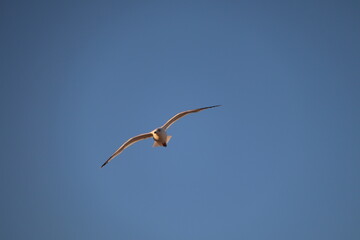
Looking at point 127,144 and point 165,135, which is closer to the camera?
point 165,135

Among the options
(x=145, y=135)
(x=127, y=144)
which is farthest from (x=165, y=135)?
(x=127, y=144)

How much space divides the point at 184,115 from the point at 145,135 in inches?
96.4

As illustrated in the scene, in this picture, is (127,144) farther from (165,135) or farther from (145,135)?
(165,135)

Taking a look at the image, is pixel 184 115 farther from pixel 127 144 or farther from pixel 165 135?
pixel 127 144

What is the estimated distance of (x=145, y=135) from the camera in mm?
17844

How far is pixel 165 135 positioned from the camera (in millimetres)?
16906

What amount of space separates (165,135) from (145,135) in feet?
4.89

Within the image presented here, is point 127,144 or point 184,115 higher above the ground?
point 184,115

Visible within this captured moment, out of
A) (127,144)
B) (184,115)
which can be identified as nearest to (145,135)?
(127,144)

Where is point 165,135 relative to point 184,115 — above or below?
below

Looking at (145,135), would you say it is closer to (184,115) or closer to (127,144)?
(127,144)

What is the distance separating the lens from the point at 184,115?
17625 mm

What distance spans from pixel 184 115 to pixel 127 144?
364 centimetres
